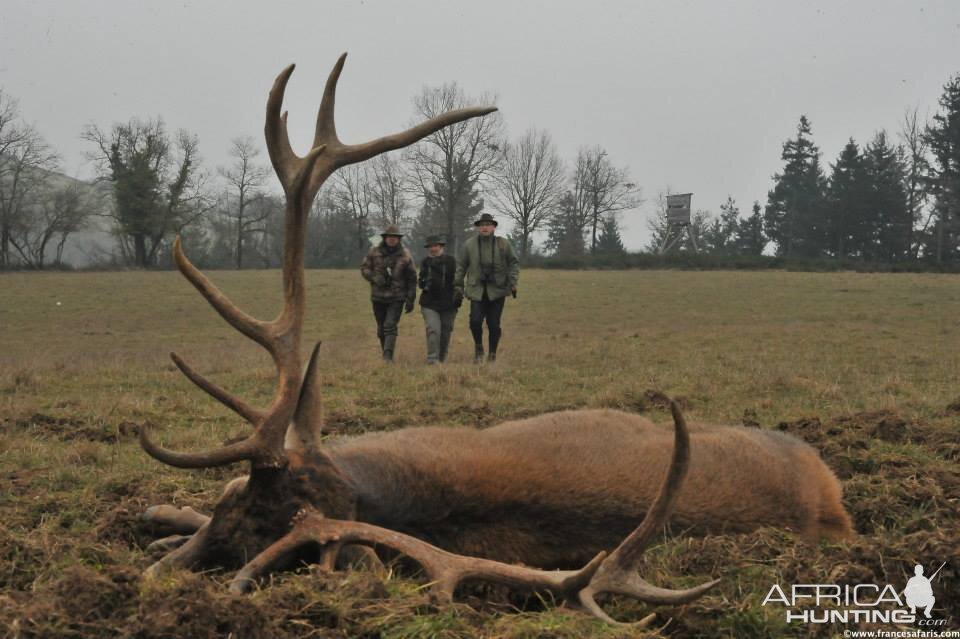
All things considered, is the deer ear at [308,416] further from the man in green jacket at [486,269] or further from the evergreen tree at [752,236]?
the evergreen tree at [752,236]

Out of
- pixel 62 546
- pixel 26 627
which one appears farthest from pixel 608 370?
pixel 26 627

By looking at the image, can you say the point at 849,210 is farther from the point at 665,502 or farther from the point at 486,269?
the point at 665,502

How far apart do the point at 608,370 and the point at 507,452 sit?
27.2 ft

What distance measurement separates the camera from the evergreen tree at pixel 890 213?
60500 millimetres

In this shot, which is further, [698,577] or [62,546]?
A: [62,546]

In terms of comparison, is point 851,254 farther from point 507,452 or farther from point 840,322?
point 507,452

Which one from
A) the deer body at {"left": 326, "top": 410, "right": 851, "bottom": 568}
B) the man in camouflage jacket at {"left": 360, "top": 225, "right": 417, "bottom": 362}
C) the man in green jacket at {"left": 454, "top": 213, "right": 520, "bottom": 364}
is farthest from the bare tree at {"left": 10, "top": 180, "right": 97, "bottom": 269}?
the deer body at {"left": 326, "top": 410, "right": 851, "bottom": 568}

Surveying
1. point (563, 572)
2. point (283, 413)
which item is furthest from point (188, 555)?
point (563, 572)

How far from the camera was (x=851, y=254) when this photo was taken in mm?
63500

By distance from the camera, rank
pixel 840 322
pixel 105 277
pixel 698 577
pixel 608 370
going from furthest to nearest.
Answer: pixel 105 277 < pixel 840 322 < pixel 608 370 < pixel 698 577

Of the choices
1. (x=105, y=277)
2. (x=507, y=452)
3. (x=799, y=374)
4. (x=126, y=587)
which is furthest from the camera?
(x=105, y=277)

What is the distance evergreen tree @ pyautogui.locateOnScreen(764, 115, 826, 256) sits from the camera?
66.2 meters

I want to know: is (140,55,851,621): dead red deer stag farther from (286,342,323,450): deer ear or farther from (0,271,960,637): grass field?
(0,271,960,637): grass field

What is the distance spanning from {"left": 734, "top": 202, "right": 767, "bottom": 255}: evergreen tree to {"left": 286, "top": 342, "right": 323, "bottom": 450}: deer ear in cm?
7124
